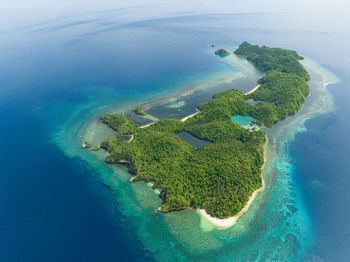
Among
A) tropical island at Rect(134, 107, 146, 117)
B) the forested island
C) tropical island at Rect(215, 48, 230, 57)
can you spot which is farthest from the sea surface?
tropical island at Rect(215, 48, 230, 57)

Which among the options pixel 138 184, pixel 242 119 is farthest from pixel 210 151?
pixel 242 119

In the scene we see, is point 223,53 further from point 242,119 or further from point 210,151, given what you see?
point 210,151

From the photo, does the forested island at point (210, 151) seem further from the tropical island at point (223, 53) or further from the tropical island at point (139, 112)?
the tropical island at point (223, 53)

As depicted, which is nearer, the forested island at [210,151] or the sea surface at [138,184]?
the sea surface at [138,184]

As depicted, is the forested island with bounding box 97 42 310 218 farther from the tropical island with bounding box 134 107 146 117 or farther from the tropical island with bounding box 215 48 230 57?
the tropical island with bounding box 215 48 230 57

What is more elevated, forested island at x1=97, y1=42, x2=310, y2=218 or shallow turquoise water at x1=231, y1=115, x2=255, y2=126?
forested island at x1=97, y1=42, x2=310, y2=218

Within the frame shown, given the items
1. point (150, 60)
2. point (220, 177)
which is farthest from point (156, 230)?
point (150, 60)

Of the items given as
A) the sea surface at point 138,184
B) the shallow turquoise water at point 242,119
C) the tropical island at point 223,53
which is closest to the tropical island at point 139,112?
the sea surface at point 138,184

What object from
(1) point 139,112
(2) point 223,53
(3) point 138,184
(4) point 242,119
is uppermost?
(2) point 223,53
